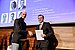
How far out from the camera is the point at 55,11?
4430mm

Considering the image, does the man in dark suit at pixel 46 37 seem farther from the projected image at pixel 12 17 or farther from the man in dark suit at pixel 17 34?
the projected image at pixel 12 17

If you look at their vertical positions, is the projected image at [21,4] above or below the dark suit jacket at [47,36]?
above

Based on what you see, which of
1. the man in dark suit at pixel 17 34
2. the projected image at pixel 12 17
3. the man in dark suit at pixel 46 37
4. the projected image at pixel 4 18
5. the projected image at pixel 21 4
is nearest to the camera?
the man in dark suit at pixel 46 37

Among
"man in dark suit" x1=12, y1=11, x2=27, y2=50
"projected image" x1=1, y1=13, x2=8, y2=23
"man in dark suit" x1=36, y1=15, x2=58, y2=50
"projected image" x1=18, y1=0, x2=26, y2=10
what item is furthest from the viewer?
"projected image" x1=1, y1=13, x2=8, y2=23

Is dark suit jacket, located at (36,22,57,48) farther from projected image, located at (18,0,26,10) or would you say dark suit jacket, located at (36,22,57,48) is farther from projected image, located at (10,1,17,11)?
projected image, located at (10,1,17,11)

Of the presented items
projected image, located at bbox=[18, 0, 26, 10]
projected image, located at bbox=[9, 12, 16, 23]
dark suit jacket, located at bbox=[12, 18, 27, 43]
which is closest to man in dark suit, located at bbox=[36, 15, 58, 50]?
dark suit jacket, located at bbox=[12, 18, 27, 43]

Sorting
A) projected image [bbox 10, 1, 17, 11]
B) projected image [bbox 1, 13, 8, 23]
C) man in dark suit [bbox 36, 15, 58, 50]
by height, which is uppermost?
projected image [bbox 10, 1, 17, 11]

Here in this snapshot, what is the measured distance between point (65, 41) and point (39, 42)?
64cm

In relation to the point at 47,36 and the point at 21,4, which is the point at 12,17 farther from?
the point at 47,36

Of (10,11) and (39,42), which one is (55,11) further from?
(10,11)

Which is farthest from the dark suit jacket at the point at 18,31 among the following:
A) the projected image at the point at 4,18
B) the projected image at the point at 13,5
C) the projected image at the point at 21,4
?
the projected image at the point at 4,18

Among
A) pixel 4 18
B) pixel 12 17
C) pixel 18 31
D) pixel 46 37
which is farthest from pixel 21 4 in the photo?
pixel 46 37

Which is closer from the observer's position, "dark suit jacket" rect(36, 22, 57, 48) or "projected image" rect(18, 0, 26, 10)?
"dark suit jacket" rect(36, 22, 57, 48)

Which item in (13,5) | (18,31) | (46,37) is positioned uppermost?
(13,5)
